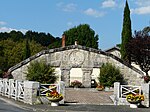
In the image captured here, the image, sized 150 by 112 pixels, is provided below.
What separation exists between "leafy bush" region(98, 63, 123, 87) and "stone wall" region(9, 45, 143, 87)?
1136 millimetres

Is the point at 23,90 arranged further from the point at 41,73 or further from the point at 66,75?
the point at 66,75

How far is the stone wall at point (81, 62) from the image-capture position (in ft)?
116

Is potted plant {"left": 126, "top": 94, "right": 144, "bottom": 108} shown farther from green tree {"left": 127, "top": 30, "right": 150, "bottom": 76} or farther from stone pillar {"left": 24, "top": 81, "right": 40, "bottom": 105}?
green tree {"left": 127, "top": 30, "right": 150, "bottom": 76}

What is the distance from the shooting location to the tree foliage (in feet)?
125

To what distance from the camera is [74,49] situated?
1414 inches

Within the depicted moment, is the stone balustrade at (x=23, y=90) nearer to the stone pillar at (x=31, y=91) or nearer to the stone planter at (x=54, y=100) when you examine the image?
the stone pillar at (x=31, y=91)

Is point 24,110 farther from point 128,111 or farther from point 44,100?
point 128,111

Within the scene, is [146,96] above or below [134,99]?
above

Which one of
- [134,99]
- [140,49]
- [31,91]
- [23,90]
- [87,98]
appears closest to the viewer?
[134,99]

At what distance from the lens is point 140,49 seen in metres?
38.1

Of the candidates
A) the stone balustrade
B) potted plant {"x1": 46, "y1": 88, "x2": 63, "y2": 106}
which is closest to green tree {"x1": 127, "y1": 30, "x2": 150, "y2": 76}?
the stone balustrade

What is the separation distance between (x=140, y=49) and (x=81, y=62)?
666 centimetres

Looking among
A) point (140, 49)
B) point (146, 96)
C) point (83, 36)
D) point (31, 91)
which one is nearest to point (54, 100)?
point (31, 91)

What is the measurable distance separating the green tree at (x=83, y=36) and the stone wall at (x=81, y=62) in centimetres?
3890
